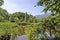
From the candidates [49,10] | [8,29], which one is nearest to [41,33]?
[49,10]

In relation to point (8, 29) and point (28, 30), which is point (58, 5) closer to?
point (28, 30)

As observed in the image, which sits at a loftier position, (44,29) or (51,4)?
(51,4)

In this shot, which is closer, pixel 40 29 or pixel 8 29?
pixel 40 29

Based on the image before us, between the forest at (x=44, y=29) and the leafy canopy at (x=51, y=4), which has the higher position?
the leafy canopy at (x=51, y=4)

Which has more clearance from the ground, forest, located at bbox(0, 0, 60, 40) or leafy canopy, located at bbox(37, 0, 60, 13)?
leafy canopy, located at bbox(37, 0, 60, 13)

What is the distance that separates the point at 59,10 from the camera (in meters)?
12.0

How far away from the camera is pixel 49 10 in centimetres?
1250

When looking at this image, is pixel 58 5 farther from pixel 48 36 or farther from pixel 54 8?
pixel 48 36

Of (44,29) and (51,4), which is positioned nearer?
(51,4)

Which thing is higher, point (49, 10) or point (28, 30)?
point (49, 10)

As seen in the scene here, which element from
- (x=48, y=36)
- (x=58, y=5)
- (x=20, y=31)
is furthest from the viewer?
(x=20, y=31)

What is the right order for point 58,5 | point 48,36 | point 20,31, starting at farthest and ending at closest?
point 20,31
point 48,36
point 58,5

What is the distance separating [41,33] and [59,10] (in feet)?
6.07

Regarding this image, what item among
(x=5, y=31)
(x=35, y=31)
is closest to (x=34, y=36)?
(x=35, y=31)
